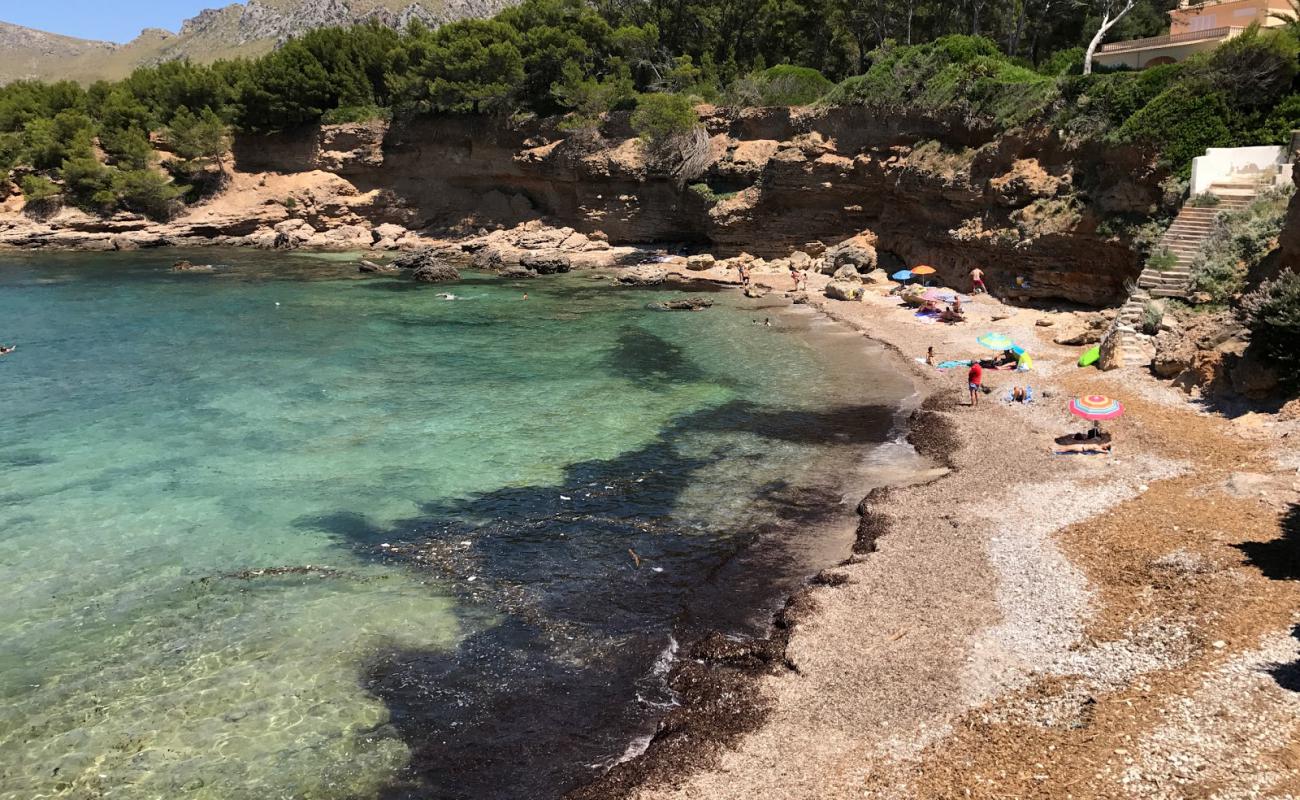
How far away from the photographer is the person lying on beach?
18562 mm

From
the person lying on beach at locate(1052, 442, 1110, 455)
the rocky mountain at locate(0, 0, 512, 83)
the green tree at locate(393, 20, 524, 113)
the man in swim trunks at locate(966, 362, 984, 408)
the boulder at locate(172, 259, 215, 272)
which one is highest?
the rocky mountain at locate(0, 0, 512, 83)

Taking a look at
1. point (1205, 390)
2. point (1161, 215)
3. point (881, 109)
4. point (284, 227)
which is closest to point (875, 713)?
point (1205, 390)

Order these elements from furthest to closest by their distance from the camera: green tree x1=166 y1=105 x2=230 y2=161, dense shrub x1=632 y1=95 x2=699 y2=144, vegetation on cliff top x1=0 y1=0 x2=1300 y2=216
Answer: green tree x1=166 y1=105 x2=230 y2=161, dense shrub x1=632 y1=95 x2=699 y2=144, vegetation on cliff top x1=0 y1=0 x2=1300 y2=216

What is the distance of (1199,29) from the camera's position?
3588cm

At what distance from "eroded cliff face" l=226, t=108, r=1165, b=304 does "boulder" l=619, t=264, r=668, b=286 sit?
16.7ft

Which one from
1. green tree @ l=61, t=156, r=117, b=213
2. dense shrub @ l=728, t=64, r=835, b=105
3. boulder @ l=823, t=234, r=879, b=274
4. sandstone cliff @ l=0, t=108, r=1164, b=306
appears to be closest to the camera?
sandstone cliff @ l=0, t=108, r=1164, b=306

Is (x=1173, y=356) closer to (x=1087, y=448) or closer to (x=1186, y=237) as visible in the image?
(x=1087, y=448)

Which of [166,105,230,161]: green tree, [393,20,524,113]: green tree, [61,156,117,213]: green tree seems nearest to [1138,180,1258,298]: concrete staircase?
[393,20,524,113]: green tree

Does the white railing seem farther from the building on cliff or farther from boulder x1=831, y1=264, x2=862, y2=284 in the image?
boulder x1=831, y1=264, x2=862, y2=284

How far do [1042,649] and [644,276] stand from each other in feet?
119

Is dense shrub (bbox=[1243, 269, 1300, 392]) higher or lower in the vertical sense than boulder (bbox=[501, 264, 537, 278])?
higher

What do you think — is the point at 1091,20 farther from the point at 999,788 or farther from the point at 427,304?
the point at 999,788

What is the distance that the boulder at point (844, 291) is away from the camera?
38.2m

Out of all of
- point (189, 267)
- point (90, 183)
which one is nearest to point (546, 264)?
point (189, 267)
